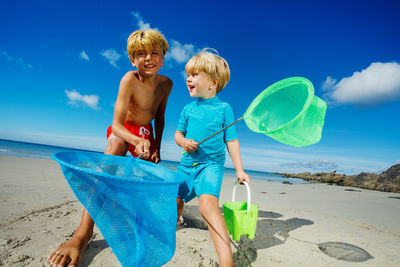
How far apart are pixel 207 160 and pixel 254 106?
0.63 meters

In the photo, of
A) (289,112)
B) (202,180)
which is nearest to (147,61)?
(202,180)

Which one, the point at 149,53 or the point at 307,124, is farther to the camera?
the point at 149,53

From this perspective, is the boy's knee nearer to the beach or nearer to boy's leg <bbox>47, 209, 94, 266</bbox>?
the beach

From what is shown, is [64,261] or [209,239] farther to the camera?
[209,239]

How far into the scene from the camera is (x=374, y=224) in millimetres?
3107

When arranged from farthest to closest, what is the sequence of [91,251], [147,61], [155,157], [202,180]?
[155,157] < [147,61] < [202,180] < [91,251]

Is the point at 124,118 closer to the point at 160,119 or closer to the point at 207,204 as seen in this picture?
the point at 160,119

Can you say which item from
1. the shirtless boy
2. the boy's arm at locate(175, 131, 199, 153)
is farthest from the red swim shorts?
the boy's arm at locate(175, 131, 199, 153)

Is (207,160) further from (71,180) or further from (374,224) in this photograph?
(374,224)

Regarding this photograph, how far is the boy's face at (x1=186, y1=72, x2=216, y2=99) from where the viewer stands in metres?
2.07

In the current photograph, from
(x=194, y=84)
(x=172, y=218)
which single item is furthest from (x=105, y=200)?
(x=194, y=84)

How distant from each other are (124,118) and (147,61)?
61 centimetres

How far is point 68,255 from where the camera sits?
1.40m

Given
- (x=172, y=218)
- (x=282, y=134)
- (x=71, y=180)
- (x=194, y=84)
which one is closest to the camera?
(x=71, y=180)
